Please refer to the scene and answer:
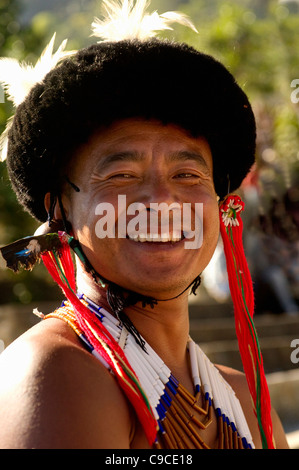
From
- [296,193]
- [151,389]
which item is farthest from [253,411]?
[296,193]

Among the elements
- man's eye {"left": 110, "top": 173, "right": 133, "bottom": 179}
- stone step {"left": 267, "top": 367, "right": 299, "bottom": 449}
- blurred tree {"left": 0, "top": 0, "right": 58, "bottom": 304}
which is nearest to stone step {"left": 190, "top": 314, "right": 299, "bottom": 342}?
stone step {"left": 267, "top": 367, "right": 299, "bottom": 449}

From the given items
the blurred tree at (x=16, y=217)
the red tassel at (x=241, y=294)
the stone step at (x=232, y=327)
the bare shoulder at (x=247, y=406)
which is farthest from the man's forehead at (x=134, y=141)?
the blurred tree at (x=16, y=217)

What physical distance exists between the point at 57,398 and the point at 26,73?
126 centimetres

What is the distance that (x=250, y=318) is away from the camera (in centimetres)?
256

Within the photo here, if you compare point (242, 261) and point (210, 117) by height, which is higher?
point (210, 117)

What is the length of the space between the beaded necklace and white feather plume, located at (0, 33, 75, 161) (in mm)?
797

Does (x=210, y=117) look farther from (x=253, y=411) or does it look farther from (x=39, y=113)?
(x=253, y=411)

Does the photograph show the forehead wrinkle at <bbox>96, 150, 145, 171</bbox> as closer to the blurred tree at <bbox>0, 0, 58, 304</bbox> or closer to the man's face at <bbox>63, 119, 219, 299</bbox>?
the man's face at <bbox>63, 119, 219, 299</bbox>

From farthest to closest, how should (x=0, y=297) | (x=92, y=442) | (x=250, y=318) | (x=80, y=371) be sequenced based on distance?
(x=0, y=297) → (x=250, y=318) → (x=80, y=371) → (x=92, y=442)

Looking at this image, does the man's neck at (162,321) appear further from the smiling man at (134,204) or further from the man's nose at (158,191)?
the man's nose at (158,191)

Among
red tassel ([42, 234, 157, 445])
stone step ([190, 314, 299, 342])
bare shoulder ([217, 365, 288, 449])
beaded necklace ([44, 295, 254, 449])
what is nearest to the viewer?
red tassel ([42, 234, 157, 445])

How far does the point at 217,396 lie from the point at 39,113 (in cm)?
120

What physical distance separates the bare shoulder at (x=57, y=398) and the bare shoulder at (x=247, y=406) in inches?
31.7

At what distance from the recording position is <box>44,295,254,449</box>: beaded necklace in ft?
6.57
